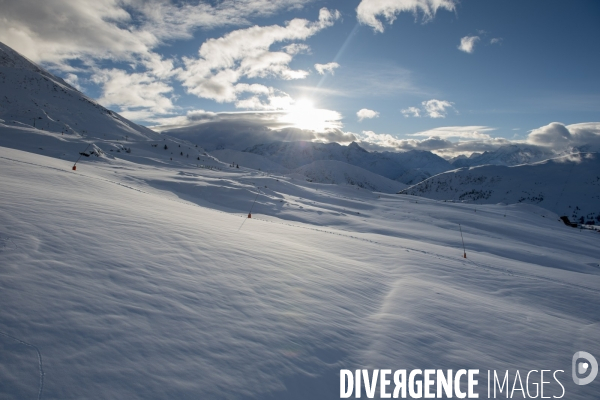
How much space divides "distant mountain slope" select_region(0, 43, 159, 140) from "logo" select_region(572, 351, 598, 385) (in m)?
42.4

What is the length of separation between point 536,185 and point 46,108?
488 feet

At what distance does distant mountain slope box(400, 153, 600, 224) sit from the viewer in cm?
10681

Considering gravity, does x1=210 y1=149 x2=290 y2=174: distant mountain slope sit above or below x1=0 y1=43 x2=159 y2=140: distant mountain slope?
above

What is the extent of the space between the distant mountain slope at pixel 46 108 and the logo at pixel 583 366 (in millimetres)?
42442

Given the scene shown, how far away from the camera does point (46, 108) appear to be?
4369 cm

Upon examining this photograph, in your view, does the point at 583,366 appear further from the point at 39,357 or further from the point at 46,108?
the point at 46,108

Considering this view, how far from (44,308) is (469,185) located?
5894 inches

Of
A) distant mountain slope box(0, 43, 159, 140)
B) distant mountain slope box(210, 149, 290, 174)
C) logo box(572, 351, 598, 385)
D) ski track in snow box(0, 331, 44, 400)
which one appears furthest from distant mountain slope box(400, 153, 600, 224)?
ski track in snow box(0, 331, 44, 400)

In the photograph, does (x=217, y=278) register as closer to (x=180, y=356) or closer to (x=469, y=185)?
(x=180, y=356)

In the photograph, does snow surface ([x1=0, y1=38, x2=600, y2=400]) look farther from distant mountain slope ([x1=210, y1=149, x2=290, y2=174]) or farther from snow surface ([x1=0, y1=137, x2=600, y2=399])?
distant mountain slope ([x1=210, y1=149, x2=290, y2=174])

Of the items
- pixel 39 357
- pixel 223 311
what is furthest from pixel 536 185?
pixel 39 357

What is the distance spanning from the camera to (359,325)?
429cm

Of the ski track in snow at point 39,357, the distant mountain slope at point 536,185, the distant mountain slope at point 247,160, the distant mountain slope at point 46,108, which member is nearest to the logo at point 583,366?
the ski track in snow at point 39,357

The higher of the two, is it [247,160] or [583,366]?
[247,160]
